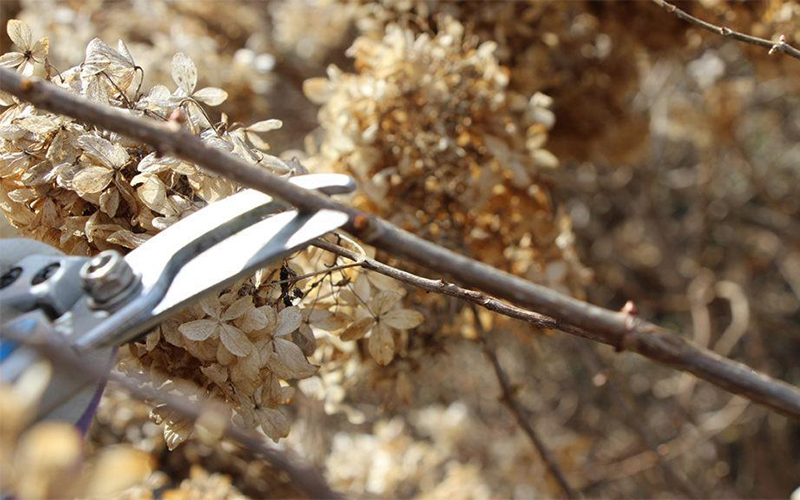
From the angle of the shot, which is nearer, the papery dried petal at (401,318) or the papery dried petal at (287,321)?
the papery dried petal at (287,321)

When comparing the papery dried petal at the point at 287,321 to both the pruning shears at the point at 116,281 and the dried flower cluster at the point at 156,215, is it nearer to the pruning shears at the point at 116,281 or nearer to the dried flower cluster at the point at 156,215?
the dried flower cluster at the point at 156,215

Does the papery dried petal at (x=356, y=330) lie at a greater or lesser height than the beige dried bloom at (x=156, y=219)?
lesser

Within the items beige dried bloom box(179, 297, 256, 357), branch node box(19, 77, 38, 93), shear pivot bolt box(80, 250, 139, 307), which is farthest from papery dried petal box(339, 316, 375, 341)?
branch node box(19, 77, 38, 93)

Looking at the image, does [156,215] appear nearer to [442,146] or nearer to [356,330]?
[356,330]

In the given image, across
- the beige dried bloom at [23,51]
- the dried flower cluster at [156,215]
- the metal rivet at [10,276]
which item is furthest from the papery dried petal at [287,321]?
the beige dried bloom at [23,51]

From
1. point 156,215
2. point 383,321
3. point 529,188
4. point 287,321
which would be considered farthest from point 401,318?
point 529,188

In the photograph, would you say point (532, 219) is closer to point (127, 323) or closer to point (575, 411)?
point (127, 323)

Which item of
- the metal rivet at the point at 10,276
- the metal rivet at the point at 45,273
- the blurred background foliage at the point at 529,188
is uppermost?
the metal rivet at the point at 45,273

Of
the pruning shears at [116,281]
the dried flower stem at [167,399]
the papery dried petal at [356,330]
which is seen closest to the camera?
the dried flower stem at [167,399]
